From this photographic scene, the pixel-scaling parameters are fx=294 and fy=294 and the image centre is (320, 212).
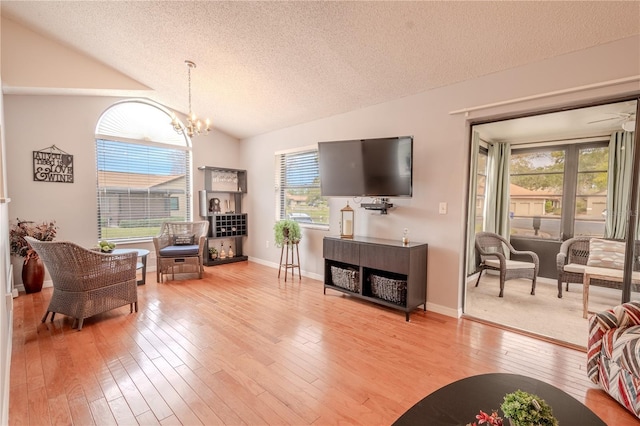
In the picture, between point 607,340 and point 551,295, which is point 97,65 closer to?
point 607,340

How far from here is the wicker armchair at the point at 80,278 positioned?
2756mm

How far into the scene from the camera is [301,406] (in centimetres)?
183

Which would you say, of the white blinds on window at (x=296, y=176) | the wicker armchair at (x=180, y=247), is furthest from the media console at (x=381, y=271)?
the wicker armchair at (x=180, y=247)

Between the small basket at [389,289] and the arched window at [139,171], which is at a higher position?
the arched window at [139,171]

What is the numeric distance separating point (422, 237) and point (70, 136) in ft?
17.0

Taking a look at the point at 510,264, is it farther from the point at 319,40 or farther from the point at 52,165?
the point at 52,165

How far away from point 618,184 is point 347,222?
374 cm

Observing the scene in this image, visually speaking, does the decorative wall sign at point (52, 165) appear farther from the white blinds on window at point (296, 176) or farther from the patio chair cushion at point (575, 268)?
the patio chair cushion at point (575, 268)

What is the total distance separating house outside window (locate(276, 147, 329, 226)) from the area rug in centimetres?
246

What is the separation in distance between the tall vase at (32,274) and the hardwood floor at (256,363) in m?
0.36

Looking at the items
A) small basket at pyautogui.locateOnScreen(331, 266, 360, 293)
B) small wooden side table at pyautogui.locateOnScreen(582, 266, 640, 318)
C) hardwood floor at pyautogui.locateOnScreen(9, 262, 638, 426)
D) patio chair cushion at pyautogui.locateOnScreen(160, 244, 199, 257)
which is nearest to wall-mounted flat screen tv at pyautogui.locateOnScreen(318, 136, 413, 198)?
small basket at pyautogui.locateOnScreen(331, 266, 360, 293)

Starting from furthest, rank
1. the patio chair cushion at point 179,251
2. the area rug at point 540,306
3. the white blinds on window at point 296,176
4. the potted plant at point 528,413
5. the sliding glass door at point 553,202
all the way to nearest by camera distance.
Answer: the white blinds on window at point 296,176 < the patio chair cushion at point 179,251 < the sliding glass door at point 553,202 < the area rug at point 540,306 < the potted plant at point 528,413

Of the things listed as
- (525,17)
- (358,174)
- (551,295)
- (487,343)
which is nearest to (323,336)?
(487,343)

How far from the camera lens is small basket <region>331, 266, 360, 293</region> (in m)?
3.70
